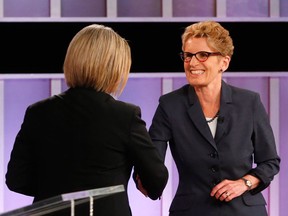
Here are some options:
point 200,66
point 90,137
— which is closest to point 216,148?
point 200,66

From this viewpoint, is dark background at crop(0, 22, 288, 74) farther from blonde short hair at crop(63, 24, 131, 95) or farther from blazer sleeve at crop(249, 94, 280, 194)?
blonde short hair at crop(63, 24, 131, 95)

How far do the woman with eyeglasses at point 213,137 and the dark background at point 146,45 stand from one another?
39.3 inches

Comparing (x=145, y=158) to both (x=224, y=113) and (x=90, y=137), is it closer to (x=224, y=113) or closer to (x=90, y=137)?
(x=90, y=137)

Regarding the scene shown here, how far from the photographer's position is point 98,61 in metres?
2.18

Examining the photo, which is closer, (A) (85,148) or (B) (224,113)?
(A) (85,148)

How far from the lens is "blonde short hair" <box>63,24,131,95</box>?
2.18 m

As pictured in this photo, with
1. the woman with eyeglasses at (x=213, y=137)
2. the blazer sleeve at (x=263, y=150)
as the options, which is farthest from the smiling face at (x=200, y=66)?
the blazer sleeve at (x=263, y=150)

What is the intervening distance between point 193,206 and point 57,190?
25.5 inches

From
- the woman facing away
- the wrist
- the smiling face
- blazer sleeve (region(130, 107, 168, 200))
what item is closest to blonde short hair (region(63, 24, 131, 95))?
the woman facing away

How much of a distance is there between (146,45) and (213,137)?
3.91 ft

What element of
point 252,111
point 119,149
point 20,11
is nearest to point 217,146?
point 252,111

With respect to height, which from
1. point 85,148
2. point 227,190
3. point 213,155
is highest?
point 85,148

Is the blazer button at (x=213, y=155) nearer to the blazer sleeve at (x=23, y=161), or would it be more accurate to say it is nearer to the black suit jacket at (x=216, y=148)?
the black suit jacket at (x=216, y=148)

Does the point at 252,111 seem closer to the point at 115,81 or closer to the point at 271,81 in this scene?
the point at 115,81
